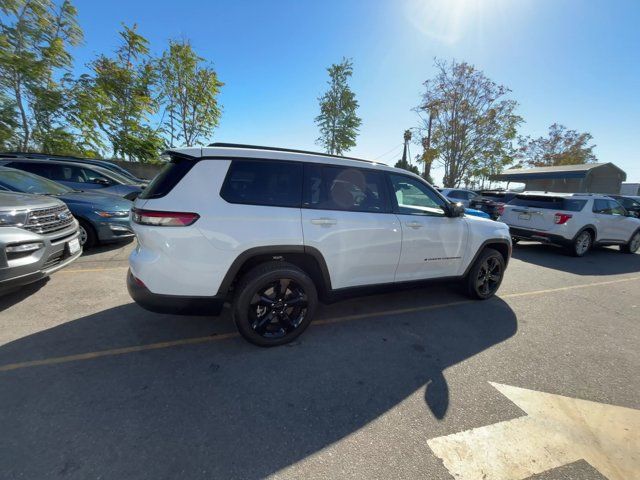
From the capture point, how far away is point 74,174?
743cm

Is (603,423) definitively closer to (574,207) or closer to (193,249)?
(193,249)

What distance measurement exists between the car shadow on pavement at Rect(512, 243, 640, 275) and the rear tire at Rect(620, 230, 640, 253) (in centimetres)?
18

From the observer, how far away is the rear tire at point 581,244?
7.57 metres

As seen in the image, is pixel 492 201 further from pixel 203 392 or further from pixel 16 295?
pixel 16 295

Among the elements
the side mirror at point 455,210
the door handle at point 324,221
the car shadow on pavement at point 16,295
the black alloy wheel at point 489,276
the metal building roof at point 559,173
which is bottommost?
the car shadow on pavement at point 16,295

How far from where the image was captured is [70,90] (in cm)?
1627

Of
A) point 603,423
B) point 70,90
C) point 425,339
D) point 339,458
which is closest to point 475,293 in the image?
point 425,339

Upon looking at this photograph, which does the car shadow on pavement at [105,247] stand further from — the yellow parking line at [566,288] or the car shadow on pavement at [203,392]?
the yellow parking line at [566,288]

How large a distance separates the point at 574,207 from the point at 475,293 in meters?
5.64

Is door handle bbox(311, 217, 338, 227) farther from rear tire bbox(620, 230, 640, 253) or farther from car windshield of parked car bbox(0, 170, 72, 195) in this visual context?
rear tire bbox(620, 230, 640, 253)

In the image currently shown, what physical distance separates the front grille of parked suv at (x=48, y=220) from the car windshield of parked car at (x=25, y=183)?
1575mm

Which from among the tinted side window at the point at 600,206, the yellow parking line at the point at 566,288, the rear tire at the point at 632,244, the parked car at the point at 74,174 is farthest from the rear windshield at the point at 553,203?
the parked car at the point at 74,174

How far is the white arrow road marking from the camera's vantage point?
1.80m

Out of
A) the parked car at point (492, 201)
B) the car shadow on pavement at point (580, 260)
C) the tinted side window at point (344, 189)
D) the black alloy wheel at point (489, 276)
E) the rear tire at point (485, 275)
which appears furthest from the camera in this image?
the parked car at point (492, 201)
